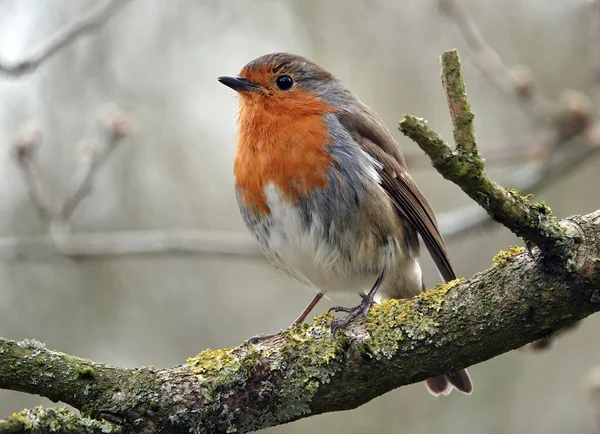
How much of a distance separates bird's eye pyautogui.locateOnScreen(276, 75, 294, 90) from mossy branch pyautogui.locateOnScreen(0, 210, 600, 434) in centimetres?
179

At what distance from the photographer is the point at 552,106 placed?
14.2ft

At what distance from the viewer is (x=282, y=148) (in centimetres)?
354

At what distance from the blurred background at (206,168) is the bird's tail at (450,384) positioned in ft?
8.75

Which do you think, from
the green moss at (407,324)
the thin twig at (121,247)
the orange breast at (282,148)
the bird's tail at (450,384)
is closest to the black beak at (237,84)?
the orange breast at (282,148)

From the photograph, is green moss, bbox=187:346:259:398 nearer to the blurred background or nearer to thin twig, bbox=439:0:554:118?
thin twig, bbox=439:0:554:118

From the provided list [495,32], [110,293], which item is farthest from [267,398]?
[495,32]

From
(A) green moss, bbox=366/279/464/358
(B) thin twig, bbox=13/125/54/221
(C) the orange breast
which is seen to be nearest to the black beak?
(C) the orange breast

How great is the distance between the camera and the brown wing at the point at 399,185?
145 inches

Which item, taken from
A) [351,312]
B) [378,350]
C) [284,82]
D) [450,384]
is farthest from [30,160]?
[378,350]

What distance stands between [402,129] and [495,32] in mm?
6319

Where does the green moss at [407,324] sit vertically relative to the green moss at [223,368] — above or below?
below

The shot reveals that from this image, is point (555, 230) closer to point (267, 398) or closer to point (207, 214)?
point (267, 398)

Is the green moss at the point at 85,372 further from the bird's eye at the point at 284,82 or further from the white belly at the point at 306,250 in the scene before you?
the bird's eye at the point at 284,82

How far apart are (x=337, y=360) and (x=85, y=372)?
795 mm
